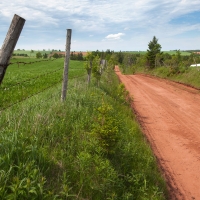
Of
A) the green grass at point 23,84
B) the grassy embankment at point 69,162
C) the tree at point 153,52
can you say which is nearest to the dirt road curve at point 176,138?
the grassy embankment at point 69,162

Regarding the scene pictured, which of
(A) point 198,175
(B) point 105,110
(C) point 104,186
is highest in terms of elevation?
(B) point 105,110

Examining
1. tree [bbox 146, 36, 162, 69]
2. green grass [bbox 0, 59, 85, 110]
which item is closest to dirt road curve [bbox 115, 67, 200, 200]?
green grass [bbox 0, 59, 85, 110]

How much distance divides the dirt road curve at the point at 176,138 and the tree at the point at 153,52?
30.7 metres

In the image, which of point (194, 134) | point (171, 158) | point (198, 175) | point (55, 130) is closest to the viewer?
point (55, 130)

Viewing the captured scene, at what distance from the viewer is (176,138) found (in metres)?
6.98

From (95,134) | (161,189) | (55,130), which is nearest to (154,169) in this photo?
(161,189)

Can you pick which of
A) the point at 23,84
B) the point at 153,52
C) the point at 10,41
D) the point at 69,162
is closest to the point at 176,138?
the point at 69,162

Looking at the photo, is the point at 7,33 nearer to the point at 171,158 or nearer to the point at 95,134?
the point at 95,134

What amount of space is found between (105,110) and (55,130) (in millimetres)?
1115

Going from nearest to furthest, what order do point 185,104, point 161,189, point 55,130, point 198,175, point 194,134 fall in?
1. point 161,189
2. point 55,130
3. point 198,175
4. point 194,134
5. point 185,104

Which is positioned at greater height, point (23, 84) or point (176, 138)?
point (23, 84)

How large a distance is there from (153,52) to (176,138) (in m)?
38.0

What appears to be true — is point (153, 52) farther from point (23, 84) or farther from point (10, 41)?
point (10, 41)

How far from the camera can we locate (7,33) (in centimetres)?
273
